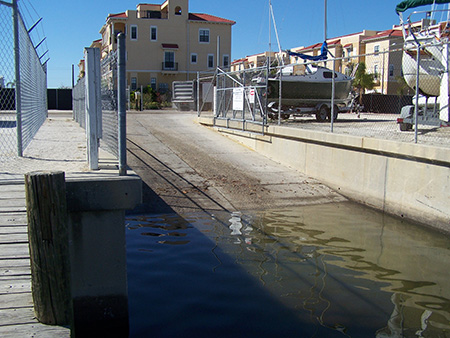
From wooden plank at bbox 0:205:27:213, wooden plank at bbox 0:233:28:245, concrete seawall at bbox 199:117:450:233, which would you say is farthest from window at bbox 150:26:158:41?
wooden plank at bbox 0:233:28:245

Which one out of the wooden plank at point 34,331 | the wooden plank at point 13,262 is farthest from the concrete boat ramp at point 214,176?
the wooden plank at point 34,331

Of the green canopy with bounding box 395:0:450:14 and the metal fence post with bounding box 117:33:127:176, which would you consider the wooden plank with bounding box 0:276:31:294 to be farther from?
the green canopy with bounding box 395:0:450:14

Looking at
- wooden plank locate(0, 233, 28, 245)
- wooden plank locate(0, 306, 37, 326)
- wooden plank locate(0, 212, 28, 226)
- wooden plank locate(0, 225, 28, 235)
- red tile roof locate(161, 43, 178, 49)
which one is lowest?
wooden plank locate(0, 306, 37, 326)

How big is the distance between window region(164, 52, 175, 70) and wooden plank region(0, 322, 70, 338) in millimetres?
59934

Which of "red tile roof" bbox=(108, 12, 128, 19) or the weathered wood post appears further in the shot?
"red tile roof" bbox=(108, 12, 128, 19)

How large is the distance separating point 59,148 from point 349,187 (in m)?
6.27

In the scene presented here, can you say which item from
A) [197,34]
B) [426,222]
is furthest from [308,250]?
[197,34]

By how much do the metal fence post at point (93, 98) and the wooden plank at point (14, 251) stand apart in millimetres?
1354

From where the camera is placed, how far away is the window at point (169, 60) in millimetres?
61812

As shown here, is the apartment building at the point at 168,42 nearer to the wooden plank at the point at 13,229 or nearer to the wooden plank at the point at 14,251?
the wooden plank at the point at 13,229

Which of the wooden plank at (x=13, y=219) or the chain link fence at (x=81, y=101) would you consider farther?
the chain link fence at (x=81, y=101)

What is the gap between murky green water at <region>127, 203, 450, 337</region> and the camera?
5.11 metres

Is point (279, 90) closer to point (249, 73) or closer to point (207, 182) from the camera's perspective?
point (249, 73)

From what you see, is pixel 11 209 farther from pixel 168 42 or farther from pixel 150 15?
pixel 150 15
